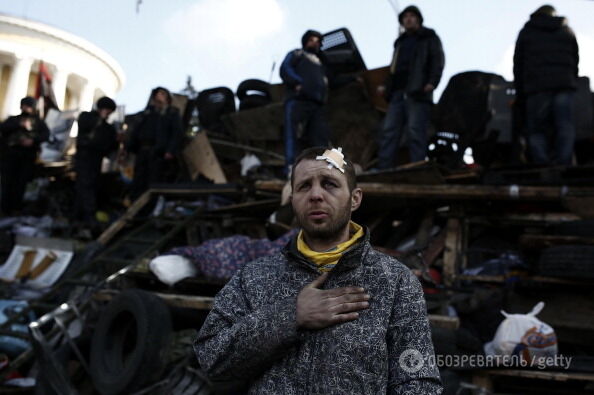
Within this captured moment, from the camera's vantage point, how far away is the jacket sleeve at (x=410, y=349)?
1716mm

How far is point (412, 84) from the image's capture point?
669 centimetres

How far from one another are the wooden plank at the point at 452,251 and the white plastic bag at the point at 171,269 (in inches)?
100.0

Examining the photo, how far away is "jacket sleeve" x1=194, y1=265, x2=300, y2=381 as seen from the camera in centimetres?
174

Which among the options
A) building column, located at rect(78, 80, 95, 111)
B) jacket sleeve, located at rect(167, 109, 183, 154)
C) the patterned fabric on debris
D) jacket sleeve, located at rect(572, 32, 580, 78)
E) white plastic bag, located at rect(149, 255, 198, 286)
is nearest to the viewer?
the patterned fabric on debris

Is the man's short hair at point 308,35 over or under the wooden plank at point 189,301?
over

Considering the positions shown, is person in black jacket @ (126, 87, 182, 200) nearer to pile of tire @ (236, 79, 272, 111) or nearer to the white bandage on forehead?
pile of tire @ (236, 79, 272, 111)

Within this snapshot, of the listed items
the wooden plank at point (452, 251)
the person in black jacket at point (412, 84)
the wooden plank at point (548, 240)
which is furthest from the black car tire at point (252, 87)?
the wooden plank at point (548, 240)

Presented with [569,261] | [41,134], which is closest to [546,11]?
[569,261]

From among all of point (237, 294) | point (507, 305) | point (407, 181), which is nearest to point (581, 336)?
point (507, 305)

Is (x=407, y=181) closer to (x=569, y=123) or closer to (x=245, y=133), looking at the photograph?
(x=569, y=123)

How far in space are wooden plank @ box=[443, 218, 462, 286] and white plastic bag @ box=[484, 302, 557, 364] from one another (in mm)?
1363

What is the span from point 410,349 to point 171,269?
4.22 meters

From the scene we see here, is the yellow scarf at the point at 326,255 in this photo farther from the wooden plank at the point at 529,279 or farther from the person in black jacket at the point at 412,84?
the person in black jacket at the point at 412,84

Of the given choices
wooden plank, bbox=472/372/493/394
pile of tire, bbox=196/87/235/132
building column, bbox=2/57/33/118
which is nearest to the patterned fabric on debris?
wooden plank, bbox=472/372/493/394
